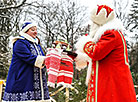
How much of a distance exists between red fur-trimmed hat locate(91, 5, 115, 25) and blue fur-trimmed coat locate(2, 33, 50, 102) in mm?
1078

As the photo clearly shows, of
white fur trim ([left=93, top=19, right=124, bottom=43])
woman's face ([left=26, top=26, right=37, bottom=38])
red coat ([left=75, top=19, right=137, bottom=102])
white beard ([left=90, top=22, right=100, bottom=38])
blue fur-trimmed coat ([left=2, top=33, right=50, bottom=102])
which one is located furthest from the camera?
woman's face ([left=26, top=26, right=37, bottom=38])

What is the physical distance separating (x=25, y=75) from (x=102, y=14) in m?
1.50

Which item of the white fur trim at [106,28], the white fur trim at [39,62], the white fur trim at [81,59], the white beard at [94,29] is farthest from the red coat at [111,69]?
the white fur trim at [39,62]

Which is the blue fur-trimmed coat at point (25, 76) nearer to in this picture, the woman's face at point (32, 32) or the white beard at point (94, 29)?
the woman's face at point (32, 32)

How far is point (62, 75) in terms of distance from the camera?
272cm

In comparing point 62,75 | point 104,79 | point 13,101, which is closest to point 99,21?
point 104,79

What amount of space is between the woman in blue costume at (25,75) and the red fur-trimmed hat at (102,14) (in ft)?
3.53

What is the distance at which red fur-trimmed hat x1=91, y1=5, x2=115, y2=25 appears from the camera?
2.36 m

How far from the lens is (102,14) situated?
7.70ft

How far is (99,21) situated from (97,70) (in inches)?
25.4

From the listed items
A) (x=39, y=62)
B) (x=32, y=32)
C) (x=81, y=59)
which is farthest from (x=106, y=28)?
(x=32, y=32)

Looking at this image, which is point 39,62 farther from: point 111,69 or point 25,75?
point 111,69

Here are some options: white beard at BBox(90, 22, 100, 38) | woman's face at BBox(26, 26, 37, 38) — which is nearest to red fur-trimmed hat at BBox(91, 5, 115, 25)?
white beard at BBox(90, 22, 100, 38)

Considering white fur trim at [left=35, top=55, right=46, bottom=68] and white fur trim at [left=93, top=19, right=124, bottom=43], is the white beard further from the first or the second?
white fur trim at [left=35, top=55, right=46, bottom=68]
